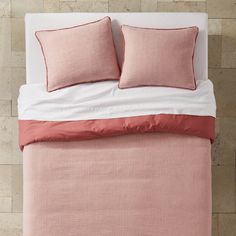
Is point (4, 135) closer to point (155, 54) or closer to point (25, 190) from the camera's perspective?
point (25, 190)

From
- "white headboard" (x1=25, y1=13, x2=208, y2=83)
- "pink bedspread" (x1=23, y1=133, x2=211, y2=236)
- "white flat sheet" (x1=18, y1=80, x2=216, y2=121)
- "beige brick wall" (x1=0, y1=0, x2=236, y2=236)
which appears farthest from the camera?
"beige brick wall" (x1=0, y1=0, x2=236, y2=236)

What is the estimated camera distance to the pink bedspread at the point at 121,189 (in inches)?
120

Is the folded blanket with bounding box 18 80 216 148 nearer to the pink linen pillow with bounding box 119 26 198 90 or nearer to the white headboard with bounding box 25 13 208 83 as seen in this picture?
the pink linen pillow with bounding box 119 26 198 90

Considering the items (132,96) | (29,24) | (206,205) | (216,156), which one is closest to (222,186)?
(216,156)

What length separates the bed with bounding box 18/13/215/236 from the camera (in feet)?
9.99

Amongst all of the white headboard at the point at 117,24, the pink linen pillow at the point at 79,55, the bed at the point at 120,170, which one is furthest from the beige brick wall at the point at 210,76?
the bed at the point at 120,170

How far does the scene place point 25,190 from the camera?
310cm

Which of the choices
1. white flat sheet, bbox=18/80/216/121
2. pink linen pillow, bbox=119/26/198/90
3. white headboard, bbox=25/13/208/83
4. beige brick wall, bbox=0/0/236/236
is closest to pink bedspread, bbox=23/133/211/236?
white flat sheet, bbox=18/80/216/121

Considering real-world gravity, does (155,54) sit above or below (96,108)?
above

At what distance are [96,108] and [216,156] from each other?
44.1 inches

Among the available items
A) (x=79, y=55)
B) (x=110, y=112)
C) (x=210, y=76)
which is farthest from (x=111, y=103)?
(x=210, y=76)

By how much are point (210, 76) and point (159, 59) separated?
0.74 metres

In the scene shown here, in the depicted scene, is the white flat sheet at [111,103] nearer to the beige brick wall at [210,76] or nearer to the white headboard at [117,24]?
the white headboard at [117,24]

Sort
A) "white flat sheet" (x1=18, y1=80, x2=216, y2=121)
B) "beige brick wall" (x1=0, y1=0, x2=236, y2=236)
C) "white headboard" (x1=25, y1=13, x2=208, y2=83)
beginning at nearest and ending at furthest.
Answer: "white flat sheet" (x1=18, y1=80, x2=216, y2=121)
"white headboard" (x1=25, y1=13, x2=208, y2=83)
"beige brick wall" (x1=0, y1=0, x2=236, y2=236)
